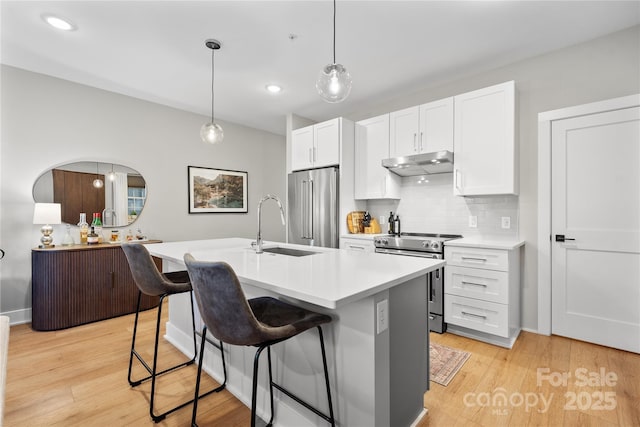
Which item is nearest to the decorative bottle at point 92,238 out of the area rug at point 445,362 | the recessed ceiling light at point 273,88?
the recessed ceiling light at point 273,88

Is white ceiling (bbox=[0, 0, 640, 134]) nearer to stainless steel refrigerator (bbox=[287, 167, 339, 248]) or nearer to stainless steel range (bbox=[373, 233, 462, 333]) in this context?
stainless steel refrigerator (bbox=[287, 167, 339, 248])

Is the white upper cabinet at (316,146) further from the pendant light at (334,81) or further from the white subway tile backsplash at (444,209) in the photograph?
the pendant light at (334,81)

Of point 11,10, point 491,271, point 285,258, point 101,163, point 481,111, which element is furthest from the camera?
point 101,163

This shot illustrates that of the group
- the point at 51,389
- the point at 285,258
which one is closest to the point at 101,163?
the point at 51,389

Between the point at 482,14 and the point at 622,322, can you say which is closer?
the point at 482,14

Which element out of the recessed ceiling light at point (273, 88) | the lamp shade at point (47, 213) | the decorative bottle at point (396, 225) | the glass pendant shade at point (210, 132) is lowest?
the decorative bottle at point (396, 225)

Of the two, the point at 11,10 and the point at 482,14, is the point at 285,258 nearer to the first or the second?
the point at 482,14

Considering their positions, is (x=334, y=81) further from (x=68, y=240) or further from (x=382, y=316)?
(x=68, y=240)

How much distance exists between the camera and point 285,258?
1.96 metres

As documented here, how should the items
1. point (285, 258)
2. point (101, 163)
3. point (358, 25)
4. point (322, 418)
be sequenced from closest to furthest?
point (322, 418), point (285, 258), point (358, 25), point (101, 163)

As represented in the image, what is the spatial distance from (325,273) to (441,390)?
127 cm

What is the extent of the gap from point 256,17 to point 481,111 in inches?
87.1

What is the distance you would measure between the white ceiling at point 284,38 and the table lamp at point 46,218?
146cm

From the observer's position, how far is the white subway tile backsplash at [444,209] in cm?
315
